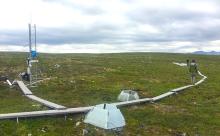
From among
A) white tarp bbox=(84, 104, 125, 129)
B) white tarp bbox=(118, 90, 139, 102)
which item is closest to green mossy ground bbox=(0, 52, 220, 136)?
white tarp bbox=(118, 90, 139, 102)

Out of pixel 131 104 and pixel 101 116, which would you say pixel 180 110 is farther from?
pixel 101 116

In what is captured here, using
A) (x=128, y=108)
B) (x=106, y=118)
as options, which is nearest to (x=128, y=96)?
(x=128, y=108)

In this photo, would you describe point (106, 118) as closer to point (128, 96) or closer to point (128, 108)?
point (128, 108)

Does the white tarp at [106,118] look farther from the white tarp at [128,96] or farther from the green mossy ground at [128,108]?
the white tarp at [128,96]

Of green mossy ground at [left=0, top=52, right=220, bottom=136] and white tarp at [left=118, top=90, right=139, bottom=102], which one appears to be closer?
green mossy ground at [left=0, top=52, right=220, bottom=136]

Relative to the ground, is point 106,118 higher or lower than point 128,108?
higher

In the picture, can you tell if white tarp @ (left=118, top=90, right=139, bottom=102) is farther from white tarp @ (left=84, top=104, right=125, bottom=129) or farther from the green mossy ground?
white tarp @ (left=84, top=104, right=125, bottom=129)

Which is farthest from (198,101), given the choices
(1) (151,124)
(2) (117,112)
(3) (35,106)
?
(2) (117,112)

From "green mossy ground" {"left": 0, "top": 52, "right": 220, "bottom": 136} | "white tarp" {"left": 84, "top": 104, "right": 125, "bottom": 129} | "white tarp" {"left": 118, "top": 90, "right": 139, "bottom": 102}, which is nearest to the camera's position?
"white tarp" {"left": 84, "top": 104, "right": 125, "bottom": 129}

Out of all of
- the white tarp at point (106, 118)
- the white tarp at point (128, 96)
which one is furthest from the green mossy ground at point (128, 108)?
the white tarp at point (106, 118)
